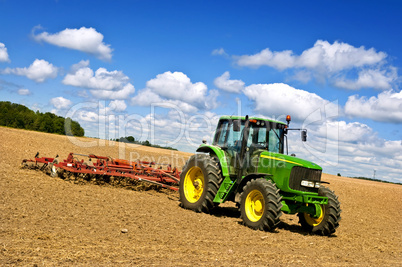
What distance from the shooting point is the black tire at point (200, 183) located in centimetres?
1034

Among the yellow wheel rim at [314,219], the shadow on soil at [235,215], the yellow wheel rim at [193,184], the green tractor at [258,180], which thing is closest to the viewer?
the green tractor at [258,180]

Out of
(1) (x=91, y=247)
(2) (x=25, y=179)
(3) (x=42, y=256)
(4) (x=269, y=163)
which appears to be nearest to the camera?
(3) (x=42, y=256)

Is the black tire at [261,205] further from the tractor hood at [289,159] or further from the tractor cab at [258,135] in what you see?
the tractor cab at [258,135]

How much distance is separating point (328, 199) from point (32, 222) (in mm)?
6584

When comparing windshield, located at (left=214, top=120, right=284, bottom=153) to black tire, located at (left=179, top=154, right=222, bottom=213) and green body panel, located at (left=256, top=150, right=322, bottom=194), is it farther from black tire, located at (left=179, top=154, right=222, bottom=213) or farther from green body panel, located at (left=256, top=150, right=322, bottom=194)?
black tire, located at (left=179, top=154, right=222, bottom=213)

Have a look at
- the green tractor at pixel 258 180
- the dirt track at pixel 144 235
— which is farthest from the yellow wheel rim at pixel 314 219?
the dirt track at pixel 144 235

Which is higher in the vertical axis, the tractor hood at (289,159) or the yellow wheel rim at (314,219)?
the tractor hood at (289,159)

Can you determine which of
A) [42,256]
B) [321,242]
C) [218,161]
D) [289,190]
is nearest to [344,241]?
[321,242]

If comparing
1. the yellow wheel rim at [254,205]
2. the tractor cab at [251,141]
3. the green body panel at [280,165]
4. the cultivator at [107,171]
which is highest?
the tractor cab at [251,141]

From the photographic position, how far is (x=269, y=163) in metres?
9.62

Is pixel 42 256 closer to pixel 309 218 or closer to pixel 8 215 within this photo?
pixel 8 215

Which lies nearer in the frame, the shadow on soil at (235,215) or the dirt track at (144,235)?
the dirt track at (144,235)

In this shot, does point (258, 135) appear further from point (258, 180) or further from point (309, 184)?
point (309, 184)

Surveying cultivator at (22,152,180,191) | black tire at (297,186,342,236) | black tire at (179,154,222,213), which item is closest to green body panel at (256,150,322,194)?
black tire at (297,186,342,236)
